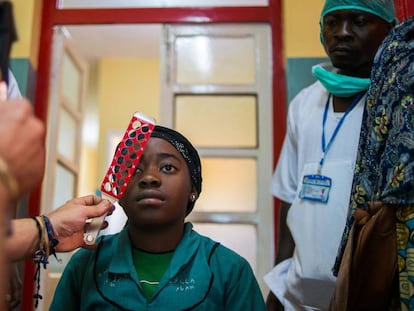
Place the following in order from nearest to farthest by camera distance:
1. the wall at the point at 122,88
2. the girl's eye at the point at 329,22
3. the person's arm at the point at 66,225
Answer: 1. the person's arm at the point at 66,225
2. the girl's eye at the point at 329,22
3. the wall at the point at 122,88

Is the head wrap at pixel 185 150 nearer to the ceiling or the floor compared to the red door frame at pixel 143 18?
nearer to the floor

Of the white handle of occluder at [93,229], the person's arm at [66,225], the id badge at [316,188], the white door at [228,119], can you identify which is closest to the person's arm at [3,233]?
the person's arm at [66,225]

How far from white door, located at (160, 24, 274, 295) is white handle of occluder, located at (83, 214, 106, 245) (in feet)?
3.88

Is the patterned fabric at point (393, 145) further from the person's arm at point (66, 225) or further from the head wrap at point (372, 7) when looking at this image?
the person's arm at point (66, 225)

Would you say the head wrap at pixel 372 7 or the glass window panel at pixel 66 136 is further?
the glass window panel at pixel 66 136

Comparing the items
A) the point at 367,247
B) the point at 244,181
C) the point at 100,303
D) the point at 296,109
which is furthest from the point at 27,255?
the point at 244,181

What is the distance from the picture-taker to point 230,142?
249 centimetres

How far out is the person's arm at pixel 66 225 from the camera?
3.48 feet

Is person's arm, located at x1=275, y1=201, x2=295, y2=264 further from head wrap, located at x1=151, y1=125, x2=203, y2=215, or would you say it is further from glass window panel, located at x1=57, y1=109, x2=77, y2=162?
glass window panel, located at x1=57, y1=109, x2=77, y2=162

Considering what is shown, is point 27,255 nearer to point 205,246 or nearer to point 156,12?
point 205,246

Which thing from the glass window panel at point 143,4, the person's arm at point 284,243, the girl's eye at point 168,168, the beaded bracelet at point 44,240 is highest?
the glass window panel at point 143,4

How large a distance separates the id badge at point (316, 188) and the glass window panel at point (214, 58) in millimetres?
1147

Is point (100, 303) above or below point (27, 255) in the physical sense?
below

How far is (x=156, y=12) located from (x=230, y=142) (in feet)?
2.43
